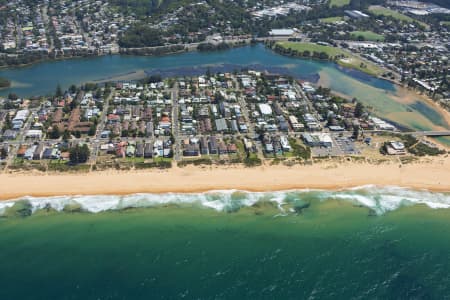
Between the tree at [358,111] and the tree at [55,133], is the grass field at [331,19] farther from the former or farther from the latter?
the tree at [55,133]

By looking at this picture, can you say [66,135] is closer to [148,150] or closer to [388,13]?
[148,150]

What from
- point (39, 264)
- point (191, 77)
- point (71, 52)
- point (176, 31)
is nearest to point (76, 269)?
point (39, 264)

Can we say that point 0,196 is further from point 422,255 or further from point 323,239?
point 422,255

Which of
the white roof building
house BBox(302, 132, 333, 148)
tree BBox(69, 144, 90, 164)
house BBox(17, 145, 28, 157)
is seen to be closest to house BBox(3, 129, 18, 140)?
house BBox(17, 145, 28, 157)

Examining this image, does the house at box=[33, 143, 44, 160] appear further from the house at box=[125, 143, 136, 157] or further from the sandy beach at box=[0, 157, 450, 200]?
the house at box=[125, 143, 136, 157]

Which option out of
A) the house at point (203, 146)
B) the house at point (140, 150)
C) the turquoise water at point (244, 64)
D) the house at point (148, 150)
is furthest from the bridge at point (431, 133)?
the house at point (140, 150)
